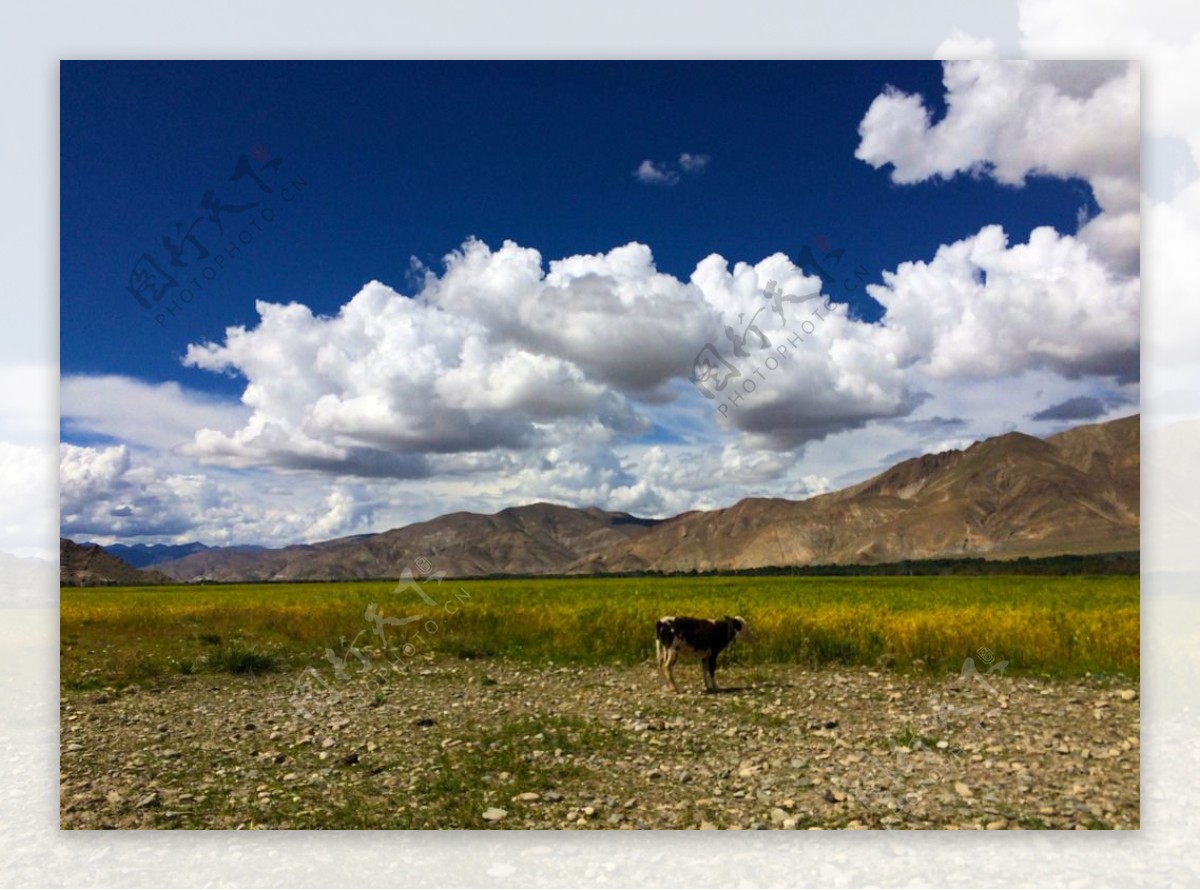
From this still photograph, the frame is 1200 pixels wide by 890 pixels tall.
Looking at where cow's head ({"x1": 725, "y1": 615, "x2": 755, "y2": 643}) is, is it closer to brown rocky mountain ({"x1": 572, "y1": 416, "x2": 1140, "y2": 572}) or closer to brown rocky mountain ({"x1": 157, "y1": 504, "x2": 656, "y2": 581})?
brown rocky mountain ({"x1": 157, "y1": 504, "x2": 656, "y2": 581})

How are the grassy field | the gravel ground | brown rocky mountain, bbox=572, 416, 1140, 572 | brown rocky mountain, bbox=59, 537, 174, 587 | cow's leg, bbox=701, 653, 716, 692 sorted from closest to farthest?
the gravel ground → brown rocky mountain, bbox=59, 537, 174, 587 → cow's leg, bbox=701, 653, 716, 692 → the grassy field → brown rocky mountain, bbox=572, 416, 1140, 572

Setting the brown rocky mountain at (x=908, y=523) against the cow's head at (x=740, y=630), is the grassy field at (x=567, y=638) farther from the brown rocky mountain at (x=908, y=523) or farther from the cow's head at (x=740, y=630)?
the brown rocky mountain at (x=908, y=523)

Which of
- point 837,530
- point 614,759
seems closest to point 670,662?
point 614,759

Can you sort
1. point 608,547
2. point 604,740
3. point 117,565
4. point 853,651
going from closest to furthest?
1. point 604,740
2. point 853,651
3. point 117,565
4. point 608,547

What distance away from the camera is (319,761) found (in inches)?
320

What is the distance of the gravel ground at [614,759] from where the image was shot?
291 inches

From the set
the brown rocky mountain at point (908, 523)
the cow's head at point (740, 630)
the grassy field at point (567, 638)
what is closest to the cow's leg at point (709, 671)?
the cow's head at point (740, 630)

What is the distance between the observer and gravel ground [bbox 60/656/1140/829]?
738cm

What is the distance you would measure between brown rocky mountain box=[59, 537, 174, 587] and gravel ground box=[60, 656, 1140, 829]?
1.84 metres

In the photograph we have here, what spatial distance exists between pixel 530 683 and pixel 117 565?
8707 millimetres

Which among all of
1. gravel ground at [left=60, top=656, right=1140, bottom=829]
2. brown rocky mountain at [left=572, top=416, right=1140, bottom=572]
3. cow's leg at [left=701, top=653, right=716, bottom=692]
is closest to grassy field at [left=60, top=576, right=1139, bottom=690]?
gravel ground at [left=60, top=656, right=1140, bottom=829]

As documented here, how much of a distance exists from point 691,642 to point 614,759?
9.80 ft

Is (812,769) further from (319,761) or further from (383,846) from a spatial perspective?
(319,761)

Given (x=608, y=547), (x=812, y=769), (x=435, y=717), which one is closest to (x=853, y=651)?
(x=812, y=769)
